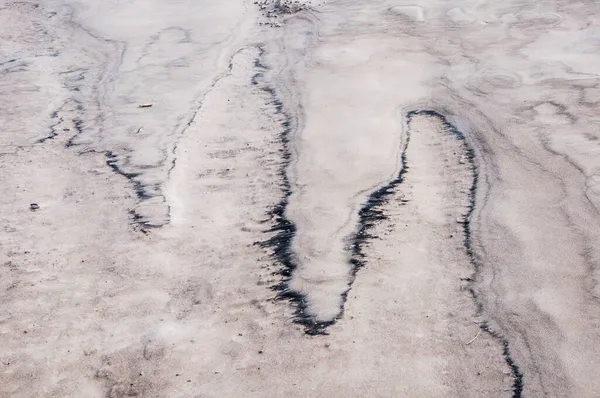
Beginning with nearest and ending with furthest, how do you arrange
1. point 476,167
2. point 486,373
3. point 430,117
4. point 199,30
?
point 486,373 → point 476,167 → point 430,117 → point 199,30

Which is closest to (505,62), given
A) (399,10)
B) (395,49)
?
(395,49)

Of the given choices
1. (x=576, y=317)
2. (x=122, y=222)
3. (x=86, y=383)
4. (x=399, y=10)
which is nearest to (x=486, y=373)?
(x=576, y=317)

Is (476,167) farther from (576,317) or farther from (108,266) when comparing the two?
(108,266)

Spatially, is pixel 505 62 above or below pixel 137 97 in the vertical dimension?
above

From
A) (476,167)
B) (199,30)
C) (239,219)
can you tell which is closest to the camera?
(239,219)

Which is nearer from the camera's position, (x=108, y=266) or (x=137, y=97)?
(x=108, y=266)

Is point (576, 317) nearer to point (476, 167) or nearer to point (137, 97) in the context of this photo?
point (476, 167)
